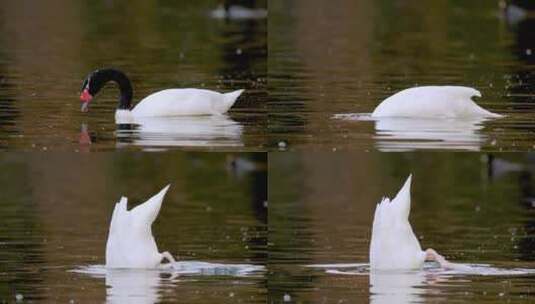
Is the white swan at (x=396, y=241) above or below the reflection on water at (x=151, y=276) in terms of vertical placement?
above

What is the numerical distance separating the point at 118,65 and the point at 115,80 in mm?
766

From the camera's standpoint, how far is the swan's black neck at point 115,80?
1052cm

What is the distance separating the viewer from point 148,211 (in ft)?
33.1

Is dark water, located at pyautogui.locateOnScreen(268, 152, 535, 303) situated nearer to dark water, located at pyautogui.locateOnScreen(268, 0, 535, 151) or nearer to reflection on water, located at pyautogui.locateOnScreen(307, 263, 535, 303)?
reflection on water, located at pyautogui.locateOnScreen(307, 263, 535, 303)

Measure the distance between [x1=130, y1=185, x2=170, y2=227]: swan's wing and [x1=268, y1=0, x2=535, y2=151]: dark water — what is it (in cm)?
66

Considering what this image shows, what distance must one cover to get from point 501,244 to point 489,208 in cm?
61

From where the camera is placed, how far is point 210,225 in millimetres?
10430

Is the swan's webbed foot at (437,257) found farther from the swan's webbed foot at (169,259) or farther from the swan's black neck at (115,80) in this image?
the swan's black neck at (115,80)

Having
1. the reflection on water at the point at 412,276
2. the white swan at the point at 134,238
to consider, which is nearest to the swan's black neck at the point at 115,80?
the white swan at the point at 134,238

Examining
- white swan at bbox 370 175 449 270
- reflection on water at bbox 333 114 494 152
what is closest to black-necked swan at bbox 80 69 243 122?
reflection on water at bbox 333 114 494 152

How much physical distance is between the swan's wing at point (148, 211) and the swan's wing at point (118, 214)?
5 cm

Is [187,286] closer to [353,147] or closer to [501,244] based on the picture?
[353,147]

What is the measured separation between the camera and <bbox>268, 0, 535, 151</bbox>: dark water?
32.4 ft

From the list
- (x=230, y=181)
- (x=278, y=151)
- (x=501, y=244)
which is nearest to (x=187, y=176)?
(x=230, y=181)
